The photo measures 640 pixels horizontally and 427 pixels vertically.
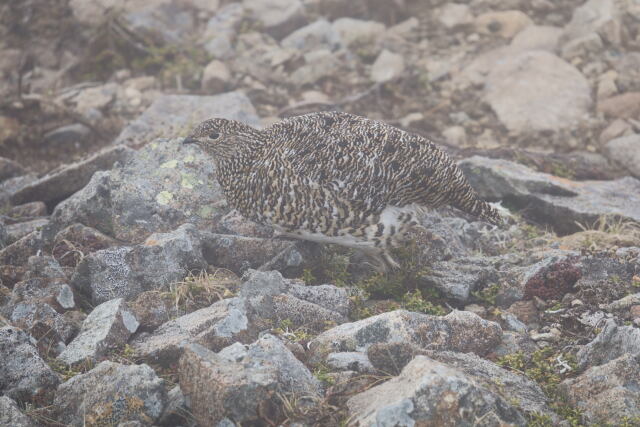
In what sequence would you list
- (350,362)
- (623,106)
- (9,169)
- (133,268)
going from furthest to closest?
1. (623,106)
2. (9,169)
3. (133,268)
4. (350,362)

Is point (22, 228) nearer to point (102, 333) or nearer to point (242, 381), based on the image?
point (102, 333)

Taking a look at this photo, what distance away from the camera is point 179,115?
9000mm

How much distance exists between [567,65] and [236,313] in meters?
7.79

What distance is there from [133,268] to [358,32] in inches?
288

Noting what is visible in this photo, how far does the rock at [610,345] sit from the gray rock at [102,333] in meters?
3.07

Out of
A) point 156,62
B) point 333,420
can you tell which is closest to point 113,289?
point 333,420

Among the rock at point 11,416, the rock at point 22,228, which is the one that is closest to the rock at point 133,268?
the rock at point 22,228

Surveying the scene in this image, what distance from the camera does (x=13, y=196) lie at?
746cm

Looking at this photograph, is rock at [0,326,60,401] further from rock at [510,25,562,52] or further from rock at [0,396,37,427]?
rock at [510,25,562,52]

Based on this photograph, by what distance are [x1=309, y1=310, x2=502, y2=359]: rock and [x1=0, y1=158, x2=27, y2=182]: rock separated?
542 cm

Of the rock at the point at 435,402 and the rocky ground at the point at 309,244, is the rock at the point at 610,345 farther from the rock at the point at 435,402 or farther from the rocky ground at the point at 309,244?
the rock at the point at 435,402

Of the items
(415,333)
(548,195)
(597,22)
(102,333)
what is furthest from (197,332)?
(597,22)

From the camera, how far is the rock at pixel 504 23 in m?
11.5

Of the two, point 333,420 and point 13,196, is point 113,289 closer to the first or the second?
point 333,420
